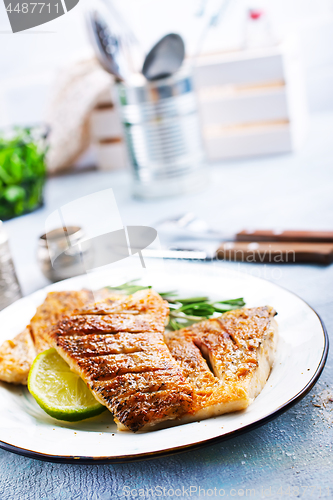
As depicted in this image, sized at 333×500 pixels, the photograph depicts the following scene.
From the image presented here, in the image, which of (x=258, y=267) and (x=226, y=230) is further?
(x=226, y=230)

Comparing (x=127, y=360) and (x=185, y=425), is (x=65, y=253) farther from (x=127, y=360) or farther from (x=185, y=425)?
(x=185, y=425)

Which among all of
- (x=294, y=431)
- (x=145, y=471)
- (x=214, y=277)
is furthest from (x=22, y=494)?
(x=214, y=277)

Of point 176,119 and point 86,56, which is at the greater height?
point 86,56

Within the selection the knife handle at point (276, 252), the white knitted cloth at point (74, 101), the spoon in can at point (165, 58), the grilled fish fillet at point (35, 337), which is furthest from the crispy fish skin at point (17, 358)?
the white knitted cloth at point (74, 101)

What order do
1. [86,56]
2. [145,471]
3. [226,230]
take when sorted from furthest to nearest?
1. [86,56]
2. [226,230]
3. [145,471]

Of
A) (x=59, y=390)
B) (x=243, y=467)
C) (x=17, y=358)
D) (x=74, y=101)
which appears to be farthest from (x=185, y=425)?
(x=74, y=101)

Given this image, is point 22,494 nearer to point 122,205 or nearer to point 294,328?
point 294,328

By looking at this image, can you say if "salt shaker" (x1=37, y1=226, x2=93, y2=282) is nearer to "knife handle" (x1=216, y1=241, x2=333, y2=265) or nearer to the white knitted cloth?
"knife handle" (x1=216, y1=241, x2=333, y2=265)
